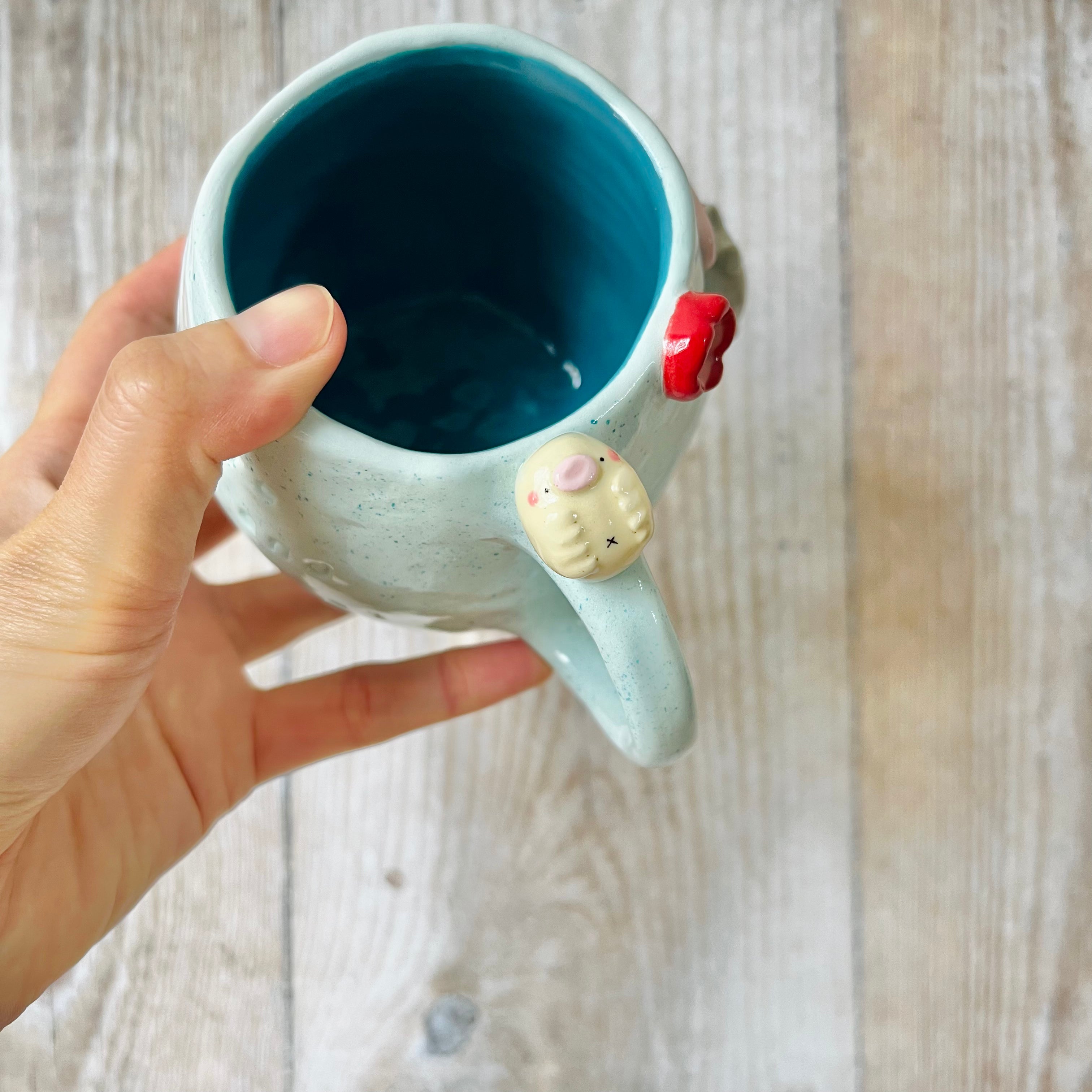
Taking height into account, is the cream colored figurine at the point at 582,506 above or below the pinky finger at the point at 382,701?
above

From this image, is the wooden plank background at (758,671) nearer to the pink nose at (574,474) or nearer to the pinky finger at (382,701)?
the pinky finger at (382,701)

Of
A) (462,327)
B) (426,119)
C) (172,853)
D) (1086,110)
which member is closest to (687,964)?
(172,853)

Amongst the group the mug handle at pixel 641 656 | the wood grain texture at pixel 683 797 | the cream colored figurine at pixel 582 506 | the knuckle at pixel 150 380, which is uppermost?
the knuckle at pixel 150 380

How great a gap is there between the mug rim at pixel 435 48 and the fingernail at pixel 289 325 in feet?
0.04

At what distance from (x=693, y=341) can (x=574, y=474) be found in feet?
0.25

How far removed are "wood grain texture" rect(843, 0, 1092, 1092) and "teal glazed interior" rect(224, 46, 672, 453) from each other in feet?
0.84

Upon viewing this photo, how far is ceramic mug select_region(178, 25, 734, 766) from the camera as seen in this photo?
17.2 inches

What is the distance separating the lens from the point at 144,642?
515mm

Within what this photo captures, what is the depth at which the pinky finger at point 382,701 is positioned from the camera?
0.71m

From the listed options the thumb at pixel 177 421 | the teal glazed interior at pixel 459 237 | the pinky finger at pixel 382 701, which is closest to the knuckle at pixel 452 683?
the pinky finger at pixel 382 701

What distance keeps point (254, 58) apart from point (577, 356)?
1.14 ft

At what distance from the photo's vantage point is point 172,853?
659 millimetres

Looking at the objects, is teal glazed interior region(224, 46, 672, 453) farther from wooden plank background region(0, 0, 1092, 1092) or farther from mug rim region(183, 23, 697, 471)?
wooden plank background region(0, 0, 1092, 1092)

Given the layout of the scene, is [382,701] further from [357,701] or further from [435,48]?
[435,48]
